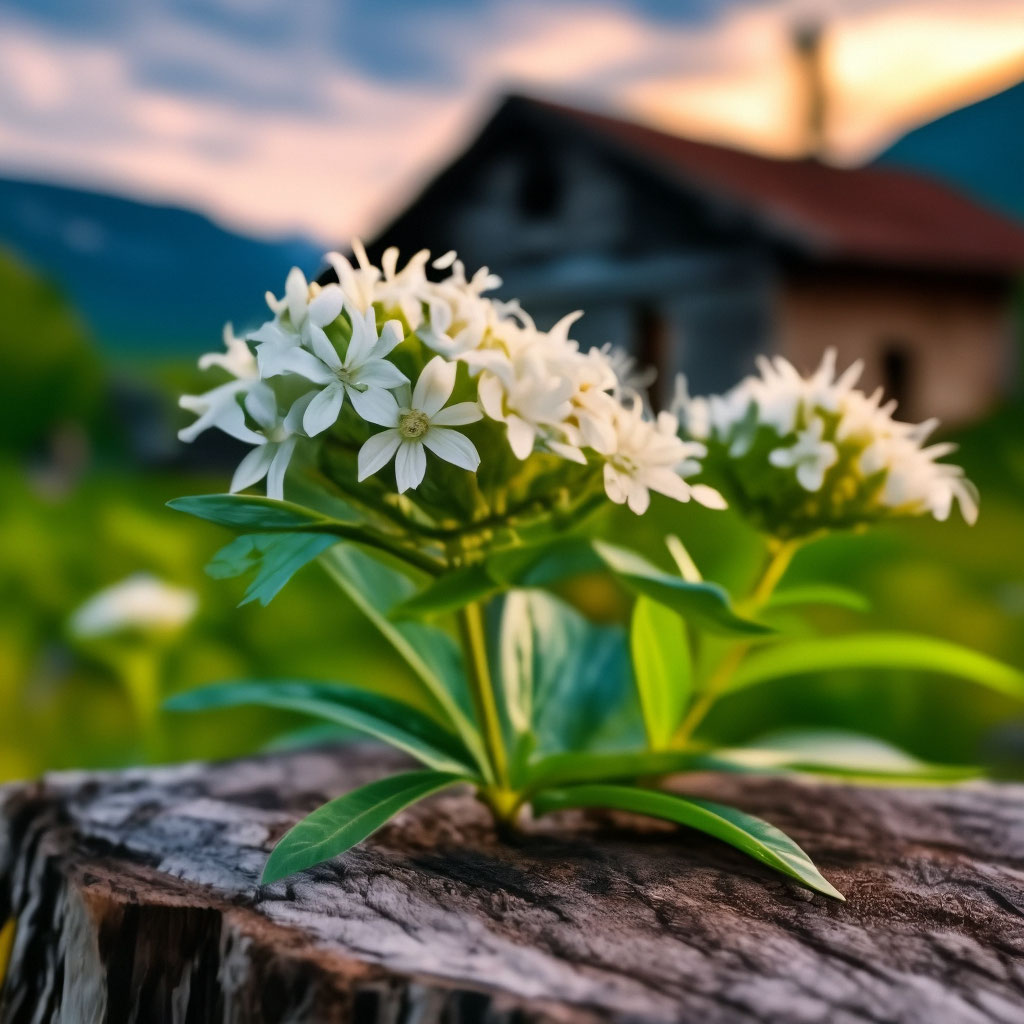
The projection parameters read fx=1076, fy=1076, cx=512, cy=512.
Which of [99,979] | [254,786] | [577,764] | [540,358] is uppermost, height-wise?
[540,358]

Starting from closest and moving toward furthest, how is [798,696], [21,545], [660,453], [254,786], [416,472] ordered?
[416,472], [660,453], [254,786], [798,696], [21,545]

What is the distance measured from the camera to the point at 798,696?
370 cm

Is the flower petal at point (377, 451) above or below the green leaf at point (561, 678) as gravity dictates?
above

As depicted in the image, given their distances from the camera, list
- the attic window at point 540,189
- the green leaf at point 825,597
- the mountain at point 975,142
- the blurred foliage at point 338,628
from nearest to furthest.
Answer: the green leaf at point 825,597
the blurred foliage at point 338,628
the attic window at point 540,189
the mountain at point 975,142

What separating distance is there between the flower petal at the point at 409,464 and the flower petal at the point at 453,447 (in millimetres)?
12

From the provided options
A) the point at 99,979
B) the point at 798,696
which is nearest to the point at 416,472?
the point at 99,979

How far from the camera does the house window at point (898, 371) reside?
28.3 ft

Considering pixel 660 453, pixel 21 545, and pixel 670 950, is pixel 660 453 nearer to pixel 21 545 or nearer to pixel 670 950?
pixel 670 950

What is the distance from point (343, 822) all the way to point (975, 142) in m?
43.8

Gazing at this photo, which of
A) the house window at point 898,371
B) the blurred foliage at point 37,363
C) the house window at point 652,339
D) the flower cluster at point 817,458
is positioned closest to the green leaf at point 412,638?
the flower cluster at point 817,458

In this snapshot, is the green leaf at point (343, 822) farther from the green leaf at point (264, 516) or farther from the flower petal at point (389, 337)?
the flower petal at point (389, 337)

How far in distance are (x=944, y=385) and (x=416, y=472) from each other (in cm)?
910

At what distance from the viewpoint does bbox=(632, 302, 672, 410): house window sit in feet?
26.8

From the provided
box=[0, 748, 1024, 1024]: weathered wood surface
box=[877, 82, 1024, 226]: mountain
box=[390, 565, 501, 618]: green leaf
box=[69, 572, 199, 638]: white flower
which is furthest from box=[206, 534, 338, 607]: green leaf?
box=[877, 82, 1024, 226]: mountain
